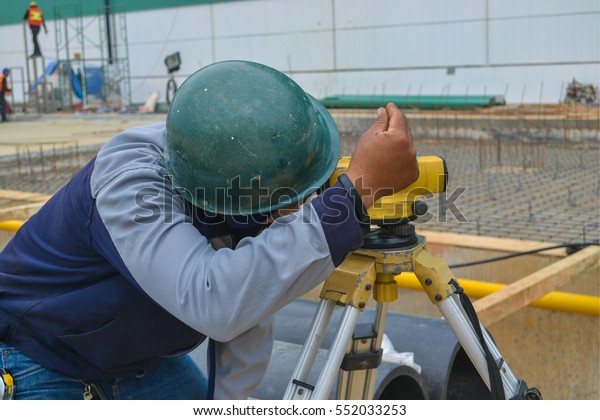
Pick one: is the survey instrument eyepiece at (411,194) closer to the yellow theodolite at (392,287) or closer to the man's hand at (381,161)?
the yellow theodolite at (392,287)

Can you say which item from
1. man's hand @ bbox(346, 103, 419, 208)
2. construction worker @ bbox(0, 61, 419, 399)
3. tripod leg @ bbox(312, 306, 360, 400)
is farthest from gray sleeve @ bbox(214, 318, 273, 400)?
man's hand @ bbox(346, 103, 419, 208)

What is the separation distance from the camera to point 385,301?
1860 mm

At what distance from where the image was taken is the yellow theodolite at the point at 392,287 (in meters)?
1.67

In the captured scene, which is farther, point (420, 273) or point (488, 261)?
point (488, 261)

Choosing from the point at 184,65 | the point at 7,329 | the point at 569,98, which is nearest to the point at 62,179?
the point at 7,329

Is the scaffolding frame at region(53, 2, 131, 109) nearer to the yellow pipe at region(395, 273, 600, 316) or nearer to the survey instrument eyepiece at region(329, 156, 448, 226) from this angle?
the yellow pipe at region(395, 273, 600, 316)

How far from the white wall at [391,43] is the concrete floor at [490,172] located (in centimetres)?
301

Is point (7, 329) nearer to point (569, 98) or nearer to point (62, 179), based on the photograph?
point (62, 179)

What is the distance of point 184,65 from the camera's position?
19.9 m

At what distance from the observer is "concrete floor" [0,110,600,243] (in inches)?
229

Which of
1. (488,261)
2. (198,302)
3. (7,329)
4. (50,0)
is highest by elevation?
(50,0)

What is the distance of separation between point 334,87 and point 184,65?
4.54 meters

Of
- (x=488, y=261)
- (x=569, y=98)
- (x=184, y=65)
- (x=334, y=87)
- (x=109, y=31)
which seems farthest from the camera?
(x=109, y=31)

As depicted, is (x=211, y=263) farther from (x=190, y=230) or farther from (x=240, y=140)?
(x=240, y=140)
